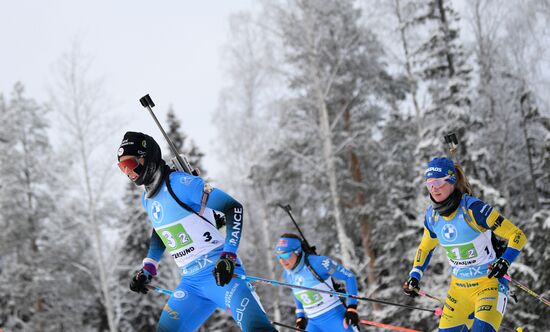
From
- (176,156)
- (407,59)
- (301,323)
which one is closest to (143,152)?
(176,156)

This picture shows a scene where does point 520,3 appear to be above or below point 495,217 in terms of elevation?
above

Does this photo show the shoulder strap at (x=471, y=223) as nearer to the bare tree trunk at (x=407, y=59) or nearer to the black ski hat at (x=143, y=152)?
the black ski hat at (x=143, y=152)

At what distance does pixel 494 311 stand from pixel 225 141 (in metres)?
19.1

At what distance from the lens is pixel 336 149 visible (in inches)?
655

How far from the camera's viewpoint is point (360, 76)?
62.3 feet

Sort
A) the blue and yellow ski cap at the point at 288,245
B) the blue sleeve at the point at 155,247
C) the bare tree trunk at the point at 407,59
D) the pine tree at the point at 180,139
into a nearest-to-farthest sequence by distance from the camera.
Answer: the blue sleeve at the point at 155,247 → the blue and yellow ski cap at the point at 288,245 → the bare tree trunk at the point at 407,59 → the pine tree at the point at 180,139

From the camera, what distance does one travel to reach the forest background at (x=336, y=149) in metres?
16.0

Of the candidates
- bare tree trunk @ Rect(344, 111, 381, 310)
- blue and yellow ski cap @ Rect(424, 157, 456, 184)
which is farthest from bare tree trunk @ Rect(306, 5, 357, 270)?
blue and yellow ski cap @ Rect(424, 157, 456, 184)

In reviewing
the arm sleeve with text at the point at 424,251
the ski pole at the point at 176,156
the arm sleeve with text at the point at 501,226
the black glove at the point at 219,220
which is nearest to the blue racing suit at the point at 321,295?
the arm sleeve with text at the point at 424,251

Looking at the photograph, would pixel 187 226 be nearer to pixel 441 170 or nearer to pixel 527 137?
pixel 441 170

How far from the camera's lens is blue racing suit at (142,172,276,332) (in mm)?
4129

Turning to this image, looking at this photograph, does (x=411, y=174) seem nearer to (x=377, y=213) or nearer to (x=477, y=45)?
(x=377, y=213)

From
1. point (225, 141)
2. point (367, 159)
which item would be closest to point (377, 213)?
point (367, 159)

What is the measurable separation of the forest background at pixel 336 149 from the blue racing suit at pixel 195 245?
34.8ft
